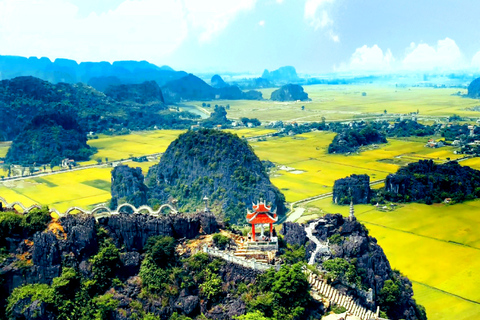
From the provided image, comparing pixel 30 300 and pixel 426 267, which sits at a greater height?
pixel 30 300

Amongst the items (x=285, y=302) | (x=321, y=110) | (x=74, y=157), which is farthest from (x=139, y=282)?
(x=321, y=110)

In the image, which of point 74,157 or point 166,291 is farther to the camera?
point 74,157

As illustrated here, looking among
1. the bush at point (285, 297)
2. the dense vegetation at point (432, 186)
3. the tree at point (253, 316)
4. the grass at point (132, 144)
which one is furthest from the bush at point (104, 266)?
the grass at point (132, 144)

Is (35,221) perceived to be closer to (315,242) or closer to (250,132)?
(315,242)

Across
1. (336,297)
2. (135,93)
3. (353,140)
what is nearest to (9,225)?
(336,297)

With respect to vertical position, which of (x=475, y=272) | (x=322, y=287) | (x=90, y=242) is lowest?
(x=475, y=272)

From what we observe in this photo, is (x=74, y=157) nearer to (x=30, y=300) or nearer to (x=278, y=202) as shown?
(x=278, y=202)

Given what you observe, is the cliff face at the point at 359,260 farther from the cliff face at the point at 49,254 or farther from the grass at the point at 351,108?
the grass at the point at 351,108
